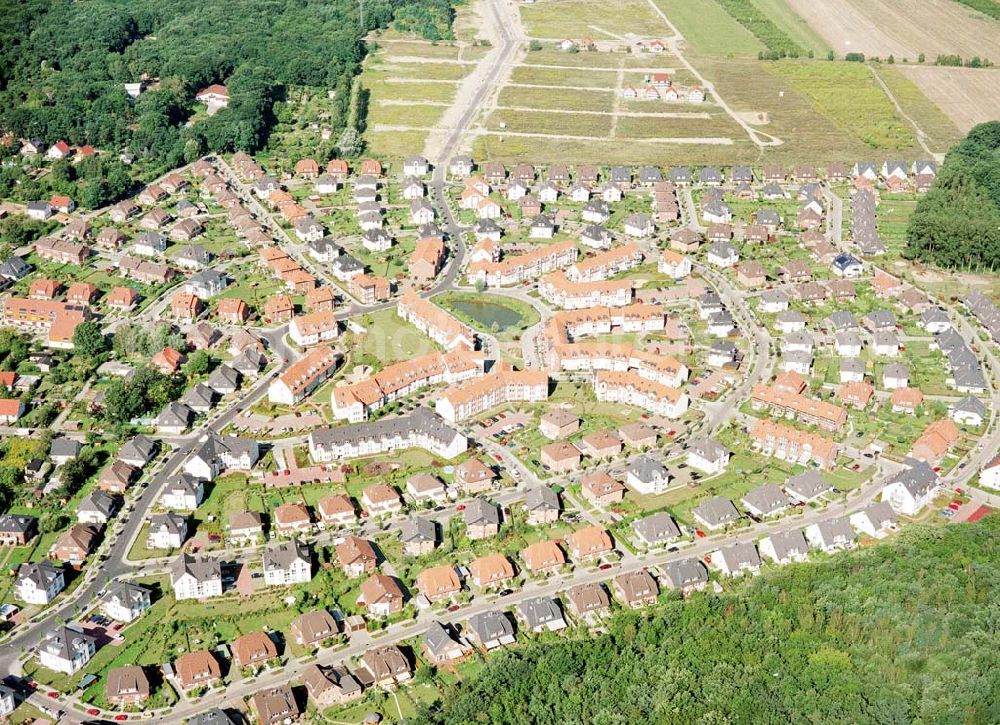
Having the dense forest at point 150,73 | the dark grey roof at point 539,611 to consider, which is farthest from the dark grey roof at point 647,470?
the dense forest at point 150,73

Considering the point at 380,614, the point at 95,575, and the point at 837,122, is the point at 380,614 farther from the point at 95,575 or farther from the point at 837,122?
the point at 837,122

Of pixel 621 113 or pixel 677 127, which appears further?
pixel 621 113

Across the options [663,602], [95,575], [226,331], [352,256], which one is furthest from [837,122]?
[95,575]

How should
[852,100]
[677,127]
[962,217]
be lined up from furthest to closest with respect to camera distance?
[852,100]
[677,127]
[962,217]

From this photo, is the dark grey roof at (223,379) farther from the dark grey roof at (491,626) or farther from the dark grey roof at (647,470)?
the dark grey roof at (491,626)

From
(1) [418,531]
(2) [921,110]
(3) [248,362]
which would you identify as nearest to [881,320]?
(1) [418,531]

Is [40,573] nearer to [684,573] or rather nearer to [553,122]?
[684,573]
